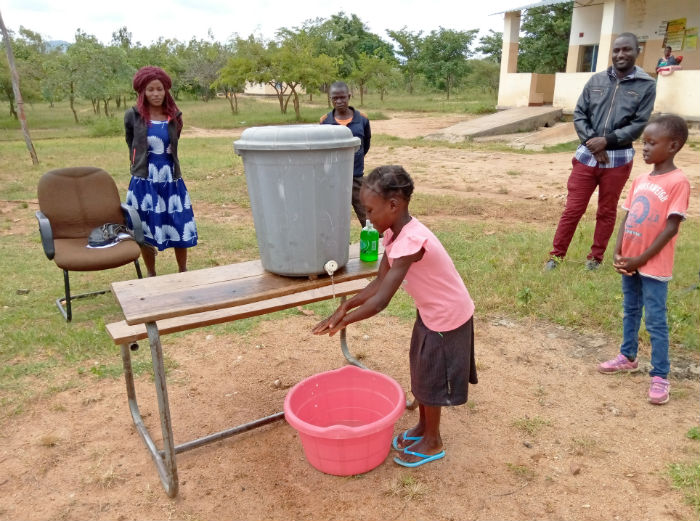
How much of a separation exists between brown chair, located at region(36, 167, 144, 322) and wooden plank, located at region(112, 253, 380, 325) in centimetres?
200

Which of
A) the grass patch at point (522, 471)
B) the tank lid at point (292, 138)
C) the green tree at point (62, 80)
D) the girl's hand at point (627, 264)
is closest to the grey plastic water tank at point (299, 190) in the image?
the tank lid at point (292, 138)

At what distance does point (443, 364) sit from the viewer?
2232 mm

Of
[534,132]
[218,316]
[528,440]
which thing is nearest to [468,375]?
[528,440]

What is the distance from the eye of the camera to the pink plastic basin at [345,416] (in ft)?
7.14

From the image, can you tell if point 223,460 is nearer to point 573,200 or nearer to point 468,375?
point 468,375

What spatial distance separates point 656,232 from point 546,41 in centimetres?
2598

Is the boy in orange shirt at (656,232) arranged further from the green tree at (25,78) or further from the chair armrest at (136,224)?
the green tree at (25,78)

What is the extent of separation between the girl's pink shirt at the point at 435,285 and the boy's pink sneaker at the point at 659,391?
133 cm

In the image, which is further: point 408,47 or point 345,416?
point 408,47

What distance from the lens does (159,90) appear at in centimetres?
400

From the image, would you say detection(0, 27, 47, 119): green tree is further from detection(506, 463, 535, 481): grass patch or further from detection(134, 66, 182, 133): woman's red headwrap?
detection(506, 463, 535, 481): grass patch

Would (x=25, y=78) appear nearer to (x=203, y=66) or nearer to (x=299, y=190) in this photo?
(x=203, y=66)

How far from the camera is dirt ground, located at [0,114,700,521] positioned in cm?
219

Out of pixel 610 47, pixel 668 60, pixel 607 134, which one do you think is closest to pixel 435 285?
pixel 607 134
